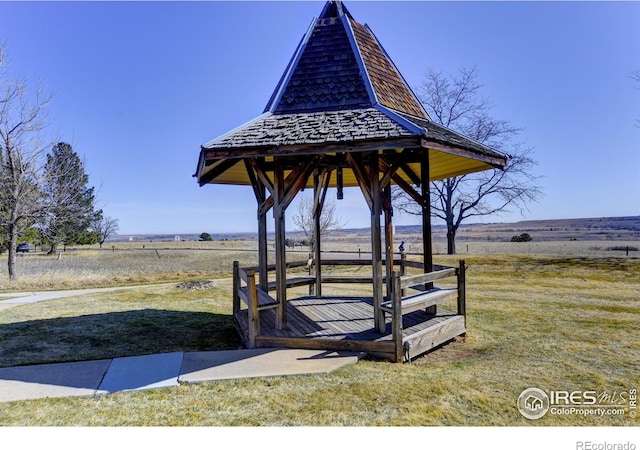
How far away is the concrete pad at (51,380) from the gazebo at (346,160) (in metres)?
2.28

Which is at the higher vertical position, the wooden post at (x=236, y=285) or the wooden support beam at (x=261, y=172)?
the wooden support beam at (x=261, y=172)

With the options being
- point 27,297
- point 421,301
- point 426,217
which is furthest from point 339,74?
point 27,297

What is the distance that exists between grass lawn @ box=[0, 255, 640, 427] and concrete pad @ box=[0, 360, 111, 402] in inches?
10.8

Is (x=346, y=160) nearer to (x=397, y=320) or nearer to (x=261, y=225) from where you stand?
(x=261, y=225)

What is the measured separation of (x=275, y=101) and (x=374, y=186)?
2.75 metres

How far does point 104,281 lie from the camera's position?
1596 centimetres

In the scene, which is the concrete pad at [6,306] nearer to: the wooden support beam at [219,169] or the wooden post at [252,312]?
the wooden support beam at [219,169]

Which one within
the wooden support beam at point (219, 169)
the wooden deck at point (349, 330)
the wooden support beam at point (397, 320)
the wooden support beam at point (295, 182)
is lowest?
the wooden deck at point (349, 330)

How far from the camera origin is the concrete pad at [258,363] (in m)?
4.75

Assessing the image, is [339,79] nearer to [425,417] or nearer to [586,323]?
[425,417]

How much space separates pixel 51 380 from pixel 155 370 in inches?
48.3

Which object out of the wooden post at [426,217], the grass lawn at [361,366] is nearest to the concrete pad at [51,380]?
the grass lawn at [361,366]

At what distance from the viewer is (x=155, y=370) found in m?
5.02

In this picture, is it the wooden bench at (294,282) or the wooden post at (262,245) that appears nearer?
the wooden post at (262,245)
